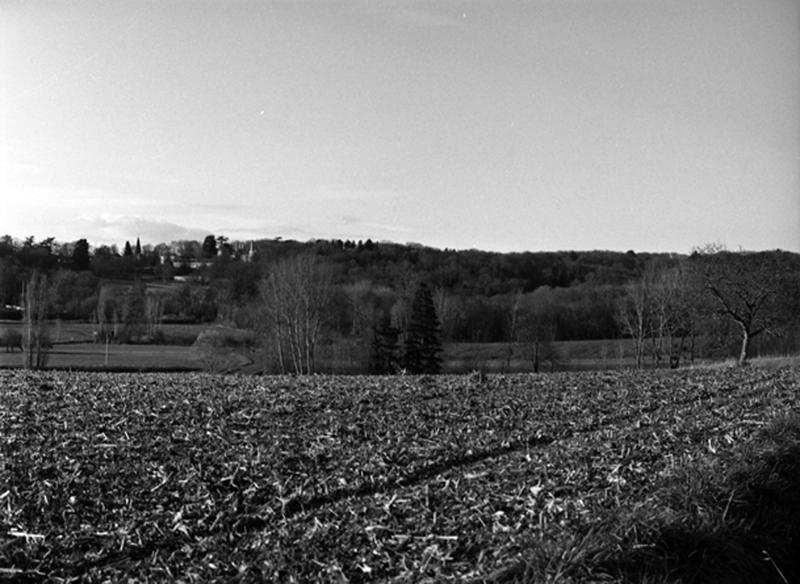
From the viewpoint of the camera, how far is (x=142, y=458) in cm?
823

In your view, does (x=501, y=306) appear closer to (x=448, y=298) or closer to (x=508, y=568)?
(x=448, y=298)

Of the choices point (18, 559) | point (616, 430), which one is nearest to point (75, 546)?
point (18, 559)

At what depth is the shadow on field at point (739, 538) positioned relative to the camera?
5883 millimetres

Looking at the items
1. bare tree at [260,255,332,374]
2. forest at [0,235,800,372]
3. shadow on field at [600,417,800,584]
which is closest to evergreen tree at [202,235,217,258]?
forest at [0,235,800,372]

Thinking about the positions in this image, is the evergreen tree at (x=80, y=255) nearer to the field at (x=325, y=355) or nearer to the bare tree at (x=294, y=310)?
the field at (x=325, y=355)

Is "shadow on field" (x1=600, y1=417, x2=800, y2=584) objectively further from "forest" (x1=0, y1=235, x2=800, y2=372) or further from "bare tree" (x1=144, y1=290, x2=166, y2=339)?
"bare tree" (x1=144, y1=290, x2=166, y2=339)

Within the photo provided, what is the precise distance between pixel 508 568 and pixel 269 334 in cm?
5579

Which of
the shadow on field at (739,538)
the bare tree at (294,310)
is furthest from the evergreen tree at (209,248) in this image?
the shadow on field at (739,538)

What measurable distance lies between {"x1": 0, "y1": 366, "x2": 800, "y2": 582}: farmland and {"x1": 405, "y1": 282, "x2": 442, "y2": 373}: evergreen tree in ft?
147

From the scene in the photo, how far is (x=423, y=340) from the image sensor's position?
59.1 meters

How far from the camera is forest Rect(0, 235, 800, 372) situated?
35.3m

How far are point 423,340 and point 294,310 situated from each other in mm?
10358

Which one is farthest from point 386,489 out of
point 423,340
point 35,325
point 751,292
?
point 423,340

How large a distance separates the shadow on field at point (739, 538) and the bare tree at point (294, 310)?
46.4 metres
